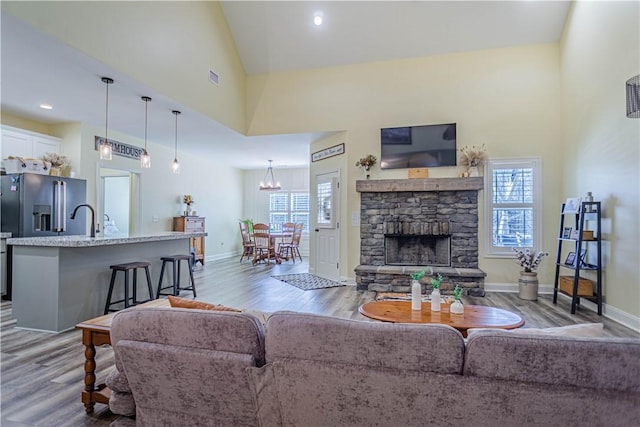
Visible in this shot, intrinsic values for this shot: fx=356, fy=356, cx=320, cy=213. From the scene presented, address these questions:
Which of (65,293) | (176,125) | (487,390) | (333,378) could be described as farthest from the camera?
(176,125)

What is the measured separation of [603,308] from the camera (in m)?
4.34

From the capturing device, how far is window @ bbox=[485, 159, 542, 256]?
571cm

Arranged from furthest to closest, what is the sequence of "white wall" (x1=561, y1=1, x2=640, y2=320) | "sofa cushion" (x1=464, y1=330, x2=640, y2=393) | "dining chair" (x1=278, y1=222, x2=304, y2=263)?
"dining chair" (x1=278, y1=222, x2=304, y2=263)
"white wall" (x1=561, y1=1, x2=640, y2=320)
"sofa cushion" (x1=464, y1=330, x2=640, y2=393)

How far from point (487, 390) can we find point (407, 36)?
19.0 feet

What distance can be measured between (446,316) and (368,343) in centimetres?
174

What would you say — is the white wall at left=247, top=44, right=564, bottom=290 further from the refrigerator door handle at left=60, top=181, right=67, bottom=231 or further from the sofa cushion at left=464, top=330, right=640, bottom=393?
the sofa cushion at left=464, top=330, right=640, bottom=393

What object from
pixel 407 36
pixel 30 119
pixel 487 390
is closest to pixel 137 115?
pixel 30 119

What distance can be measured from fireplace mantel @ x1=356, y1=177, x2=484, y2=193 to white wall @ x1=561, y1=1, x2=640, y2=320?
140 cm

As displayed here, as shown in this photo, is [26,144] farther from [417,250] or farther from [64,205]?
[417,250]

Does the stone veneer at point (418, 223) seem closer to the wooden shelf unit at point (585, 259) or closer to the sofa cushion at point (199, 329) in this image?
the wooden shelf unit at point (585, 259)

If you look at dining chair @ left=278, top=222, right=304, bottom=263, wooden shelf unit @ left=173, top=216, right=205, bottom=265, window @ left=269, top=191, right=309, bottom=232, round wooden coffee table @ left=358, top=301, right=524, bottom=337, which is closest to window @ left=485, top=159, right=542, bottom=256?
A: round wooden coffee table @ left=358, top=301, right=524, bottom=337

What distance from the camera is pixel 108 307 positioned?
12.9ft

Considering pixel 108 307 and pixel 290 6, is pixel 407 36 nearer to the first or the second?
pixel 290 6

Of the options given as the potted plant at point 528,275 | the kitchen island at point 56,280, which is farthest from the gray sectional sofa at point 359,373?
the potted plant at point 528,275
